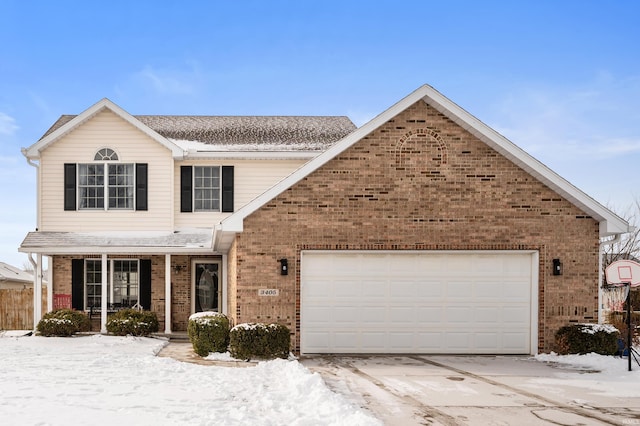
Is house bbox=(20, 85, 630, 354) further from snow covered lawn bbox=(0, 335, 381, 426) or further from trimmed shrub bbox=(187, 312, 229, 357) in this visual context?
snow covered lawn bbox=(0, 335, 381, 426)

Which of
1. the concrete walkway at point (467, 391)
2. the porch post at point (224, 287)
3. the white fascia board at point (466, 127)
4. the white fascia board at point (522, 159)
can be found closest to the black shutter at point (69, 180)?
the porch post at point (224, 287)

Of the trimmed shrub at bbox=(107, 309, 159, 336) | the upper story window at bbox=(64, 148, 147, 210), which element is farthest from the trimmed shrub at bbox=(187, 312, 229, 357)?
the upper story window at bbox=(64, 148, 147, 210)

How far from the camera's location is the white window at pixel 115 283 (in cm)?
2145

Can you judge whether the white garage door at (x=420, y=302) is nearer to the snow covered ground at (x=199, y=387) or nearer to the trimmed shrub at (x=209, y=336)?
the snow covered ground at (x=199, y=387)

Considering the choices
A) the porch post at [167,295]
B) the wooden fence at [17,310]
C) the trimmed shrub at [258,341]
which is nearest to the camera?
the trimmed shrub at [258,341]

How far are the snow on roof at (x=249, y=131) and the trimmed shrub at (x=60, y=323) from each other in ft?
20.6

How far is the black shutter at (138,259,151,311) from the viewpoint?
21234 mm

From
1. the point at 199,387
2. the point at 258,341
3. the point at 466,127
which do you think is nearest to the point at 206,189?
the point at 258,341

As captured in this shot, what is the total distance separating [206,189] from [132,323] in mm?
5169

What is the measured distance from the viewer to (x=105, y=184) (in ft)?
69.3

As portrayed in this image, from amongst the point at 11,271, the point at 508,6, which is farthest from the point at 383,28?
the point at 11,271

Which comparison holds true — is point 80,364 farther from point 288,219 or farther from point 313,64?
point 313,64

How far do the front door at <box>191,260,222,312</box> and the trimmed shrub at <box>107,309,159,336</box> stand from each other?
236 centimetres

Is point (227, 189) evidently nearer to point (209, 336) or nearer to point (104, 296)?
point (104, 296)
